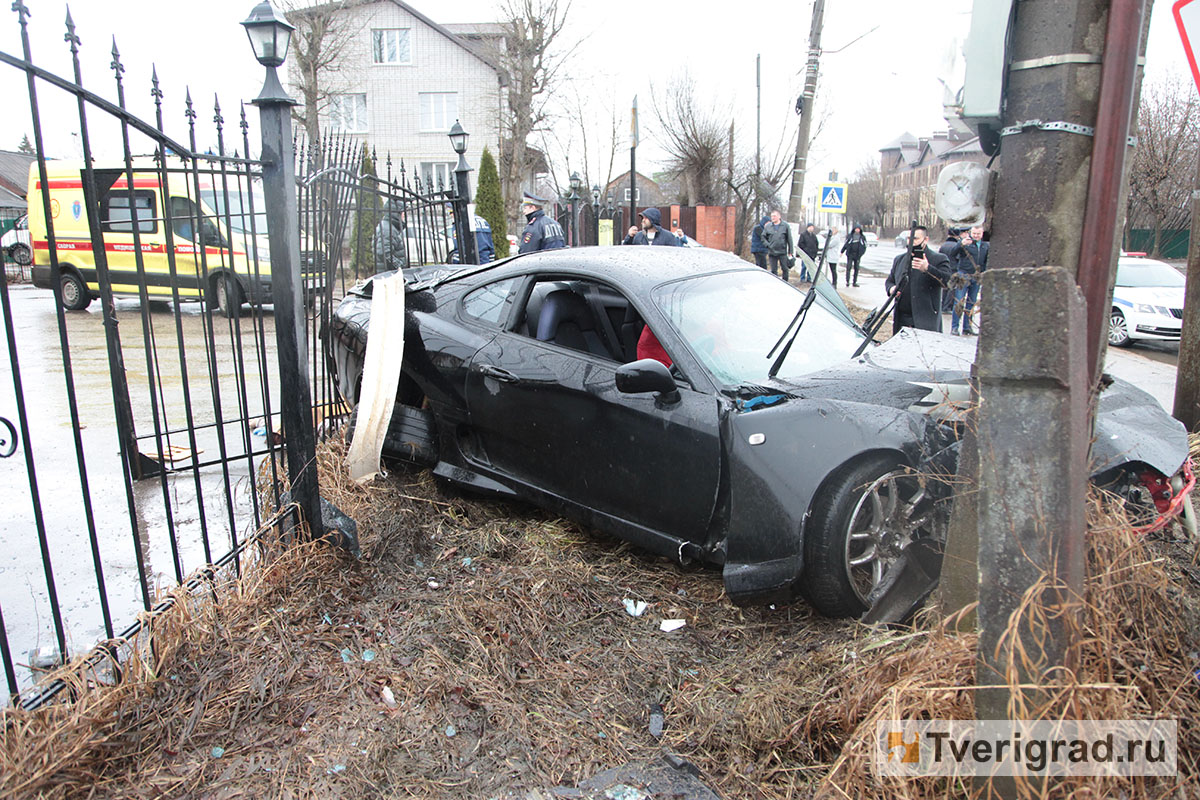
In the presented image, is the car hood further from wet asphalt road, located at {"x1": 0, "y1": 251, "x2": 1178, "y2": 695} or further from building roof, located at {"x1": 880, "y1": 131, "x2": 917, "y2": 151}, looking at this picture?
building roof, located at {"x1": 880, "y1": 131, "x2": 917, "y2": 151}

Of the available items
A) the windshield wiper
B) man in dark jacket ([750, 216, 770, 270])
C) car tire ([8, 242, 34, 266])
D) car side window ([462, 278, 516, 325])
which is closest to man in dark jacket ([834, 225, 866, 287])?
man in dark jacket ([750, 216, 770, 270])

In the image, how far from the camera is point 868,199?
86.1 metres

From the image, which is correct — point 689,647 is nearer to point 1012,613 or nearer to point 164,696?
point 1012,613

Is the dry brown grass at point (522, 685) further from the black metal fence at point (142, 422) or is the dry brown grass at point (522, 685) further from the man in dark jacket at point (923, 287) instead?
the man in dark jacket at point (923, 287)

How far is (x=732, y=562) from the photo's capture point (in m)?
3.03

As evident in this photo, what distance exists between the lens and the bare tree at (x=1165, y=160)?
2406 cm

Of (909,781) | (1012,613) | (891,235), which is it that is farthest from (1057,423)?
(891,235)

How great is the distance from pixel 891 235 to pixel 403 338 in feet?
256

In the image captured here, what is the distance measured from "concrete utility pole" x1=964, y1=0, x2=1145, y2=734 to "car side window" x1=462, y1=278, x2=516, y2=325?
2.64m

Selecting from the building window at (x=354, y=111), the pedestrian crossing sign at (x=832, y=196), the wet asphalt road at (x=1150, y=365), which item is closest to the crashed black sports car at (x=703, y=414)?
the wet asphalt road at (x=1150, y=365)

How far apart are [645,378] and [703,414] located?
289 mm

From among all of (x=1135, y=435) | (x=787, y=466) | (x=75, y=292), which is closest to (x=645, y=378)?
(x=787, y=466)

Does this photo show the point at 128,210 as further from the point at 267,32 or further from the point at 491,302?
the point at 267,32

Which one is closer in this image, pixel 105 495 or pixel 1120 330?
pixel 105 495
